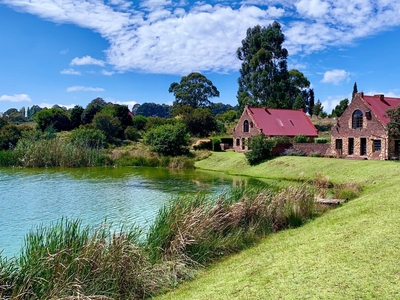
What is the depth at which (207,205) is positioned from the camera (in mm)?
11438

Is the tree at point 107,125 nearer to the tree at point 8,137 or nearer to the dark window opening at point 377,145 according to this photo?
the tree at point 8,137

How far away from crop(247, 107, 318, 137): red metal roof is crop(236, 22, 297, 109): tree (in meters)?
9.51

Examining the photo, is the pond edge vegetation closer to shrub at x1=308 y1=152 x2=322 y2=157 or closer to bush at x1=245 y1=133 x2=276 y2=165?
bush at x1=245 y1=133 x2=276 y2=165

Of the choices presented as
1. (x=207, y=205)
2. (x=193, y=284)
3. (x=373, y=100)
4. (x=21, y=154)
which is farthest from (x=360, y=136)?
(x=21, y=154)

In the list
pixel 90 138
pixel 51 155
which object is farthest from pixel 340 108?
pixel 51 155

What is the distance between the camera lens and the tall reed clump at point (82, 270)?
6812 mm

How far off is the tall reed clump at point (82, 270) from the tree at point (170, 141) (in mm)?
35930

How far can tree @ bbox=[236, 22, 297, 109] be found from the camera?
5797cm

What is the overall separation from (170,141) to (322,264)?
37.4 metres

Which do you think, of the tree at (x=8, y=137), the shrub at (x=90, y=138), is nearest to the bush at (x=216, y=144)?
the shrub at (x=90, y=138)

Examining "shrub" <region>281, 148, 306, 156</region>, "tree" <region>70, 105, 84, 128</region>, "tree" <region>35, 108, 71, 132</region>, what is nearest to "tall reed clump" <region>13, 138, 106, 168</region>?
"tree" <region>35, 108, 71, 132</region>

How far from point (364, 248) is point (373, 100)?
91.9ft

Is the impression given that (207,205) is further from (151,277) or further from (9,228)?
(9,228)

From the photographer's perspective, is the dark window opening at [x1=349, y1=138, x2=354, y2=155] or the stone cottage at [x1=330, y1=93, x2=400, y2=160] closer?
the stone cottage at [x1=330, y1=93, x2=400, y2=160]
